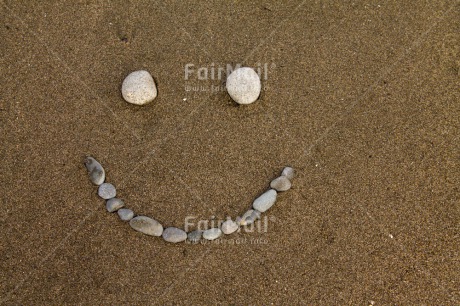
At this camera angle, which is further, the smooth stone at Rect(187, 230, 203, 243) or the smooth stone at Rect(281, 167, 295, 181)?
the smooth stone at Rect(281, 167, 295, 181)

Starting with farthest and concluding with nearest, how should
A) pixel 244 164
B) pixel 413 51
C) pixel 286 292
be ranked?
pixel 413 51 < pixel 244 164 < pixel 286 292

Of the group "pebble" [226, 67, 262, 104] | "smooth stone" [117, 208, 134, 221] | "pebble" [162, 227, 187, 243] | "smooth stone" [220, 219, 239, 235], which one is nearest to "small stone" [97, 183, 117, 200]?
"smooth stone" [117, 208, 134, 221]

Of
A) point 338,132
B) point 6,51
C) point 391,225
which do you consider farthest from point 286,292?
point 6,51

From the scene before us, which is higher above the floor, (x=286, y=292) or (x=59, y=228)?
(x=59, y=228)

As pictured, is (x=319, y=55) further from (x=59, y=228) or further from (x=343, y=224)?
(x=59, y=228)

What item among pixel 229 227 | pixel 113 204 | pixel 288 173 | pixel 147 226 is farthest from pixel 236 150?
pixel 113 204

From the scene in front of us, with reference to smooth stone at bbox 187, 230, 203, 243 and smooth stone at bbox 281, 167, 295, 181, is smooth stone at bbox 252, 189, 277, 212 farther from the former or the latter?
smooth stone at bbox 187, 230, 203, 243

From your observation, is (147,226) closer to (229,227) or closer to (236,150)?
(229,227)
